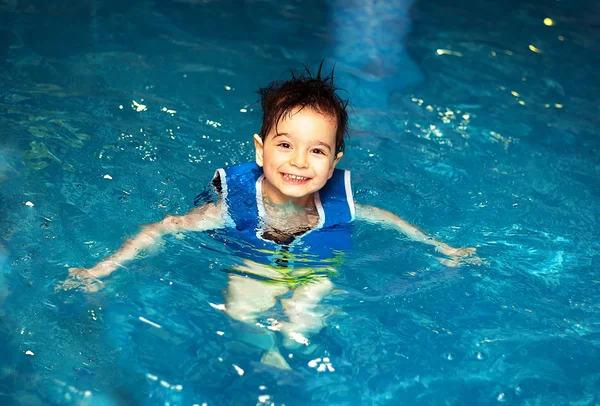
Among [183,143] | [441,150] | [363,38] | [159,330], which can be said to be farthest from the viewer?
[363,38]

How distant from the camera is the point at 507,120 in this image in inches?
197

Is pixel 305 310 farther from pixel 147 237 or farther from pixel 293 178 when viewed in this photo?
pixel 147 237

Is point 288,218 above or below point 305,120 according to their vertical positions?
below

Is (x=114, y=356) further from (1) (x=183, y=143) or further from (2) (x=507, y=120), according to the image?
(2) (x=507, y=120)

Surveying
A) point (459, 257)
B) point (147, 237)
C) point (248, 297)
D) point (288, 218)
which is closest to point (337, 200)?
point (288, 218)

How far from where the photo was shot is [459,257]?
341 centimetres

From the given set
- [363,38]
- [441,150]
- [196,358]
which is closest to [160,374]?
[196,358]

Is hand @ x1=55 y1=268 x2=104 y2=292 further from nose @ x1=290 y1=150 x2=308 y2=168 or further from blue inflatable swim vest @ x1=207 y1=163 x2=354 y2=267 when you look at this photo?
nose @ x1=290 y1=150 x2=308 y2=168

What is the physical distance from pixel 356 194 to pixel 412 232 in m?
0.57

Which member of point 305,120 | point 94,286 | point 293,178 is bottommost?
point 94,286

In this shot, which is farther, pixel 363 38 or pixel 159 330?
pixel 363 38

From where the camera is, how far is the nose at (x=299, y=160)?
10.2ft

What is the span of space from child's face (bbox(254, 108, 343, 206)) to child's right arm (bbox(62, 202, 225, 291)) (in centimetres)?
33

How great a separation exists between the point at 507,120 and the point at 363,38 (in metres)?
1.41
